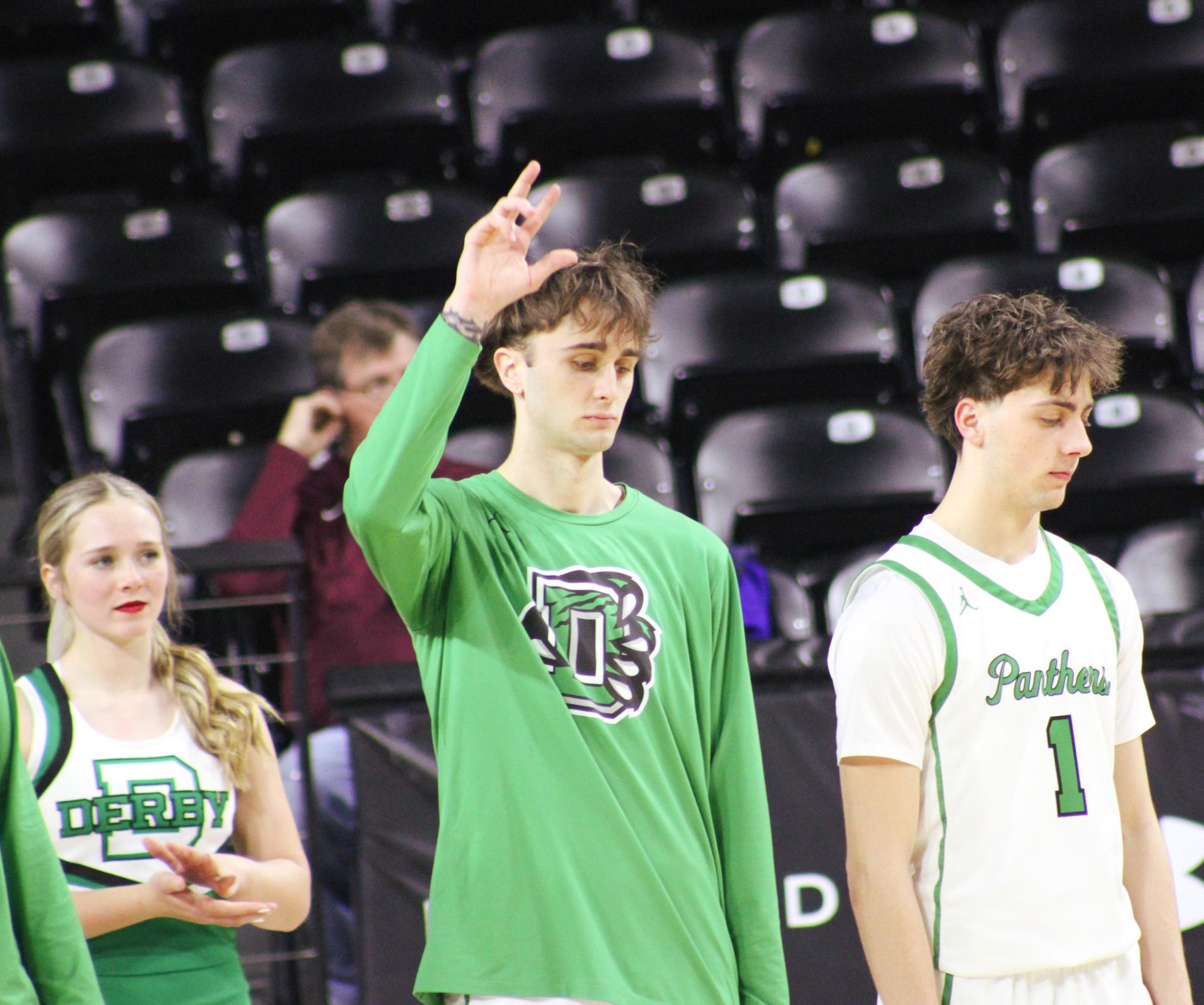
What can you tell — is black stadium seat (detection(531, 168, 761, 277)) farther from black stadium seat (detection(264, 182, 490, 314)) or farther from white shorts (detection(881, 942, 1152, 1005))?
white shorts (detection(881, 942, 1152, 1005))

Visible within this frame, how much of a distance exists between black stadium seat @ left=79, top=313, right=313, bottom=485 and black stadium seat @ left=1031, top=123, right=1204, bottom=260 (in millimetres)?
2916

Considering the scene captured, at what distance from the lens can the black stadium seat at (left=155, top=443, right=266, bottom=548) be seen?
15.5 ft

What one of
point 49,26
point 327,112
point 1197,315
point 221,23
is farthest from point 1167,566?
point 49,26

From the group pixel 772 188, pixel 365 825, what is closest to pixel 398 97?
pixel 772 188

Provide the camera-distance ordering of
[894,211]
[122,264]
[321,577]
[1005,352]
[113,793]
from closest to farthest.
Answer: [1005,352] → [113,793] → [321,577] → [122,264] → [894,211]

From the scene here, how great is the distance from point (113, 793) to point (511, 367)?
3.41ft

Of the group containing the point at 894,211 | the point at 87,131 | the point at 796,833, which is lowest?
the point at 796,833

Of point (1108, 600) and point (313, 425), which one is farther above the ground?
point (313, 425)

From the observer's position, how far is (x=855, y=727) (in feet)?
7.55

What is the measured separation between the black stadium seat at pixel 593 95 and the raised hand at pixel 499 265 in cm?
406

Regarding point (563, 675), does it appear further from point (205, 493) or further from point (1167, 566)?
point (1167, 566)

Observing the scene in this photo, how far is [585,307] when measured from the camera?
241 centimetres

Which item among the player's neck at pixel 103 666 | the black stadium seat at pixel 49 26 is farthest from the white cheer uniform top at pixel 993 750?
the black stadium seat at pixel 49 26

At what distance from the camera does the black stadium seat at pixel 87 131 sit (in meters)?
5.98
